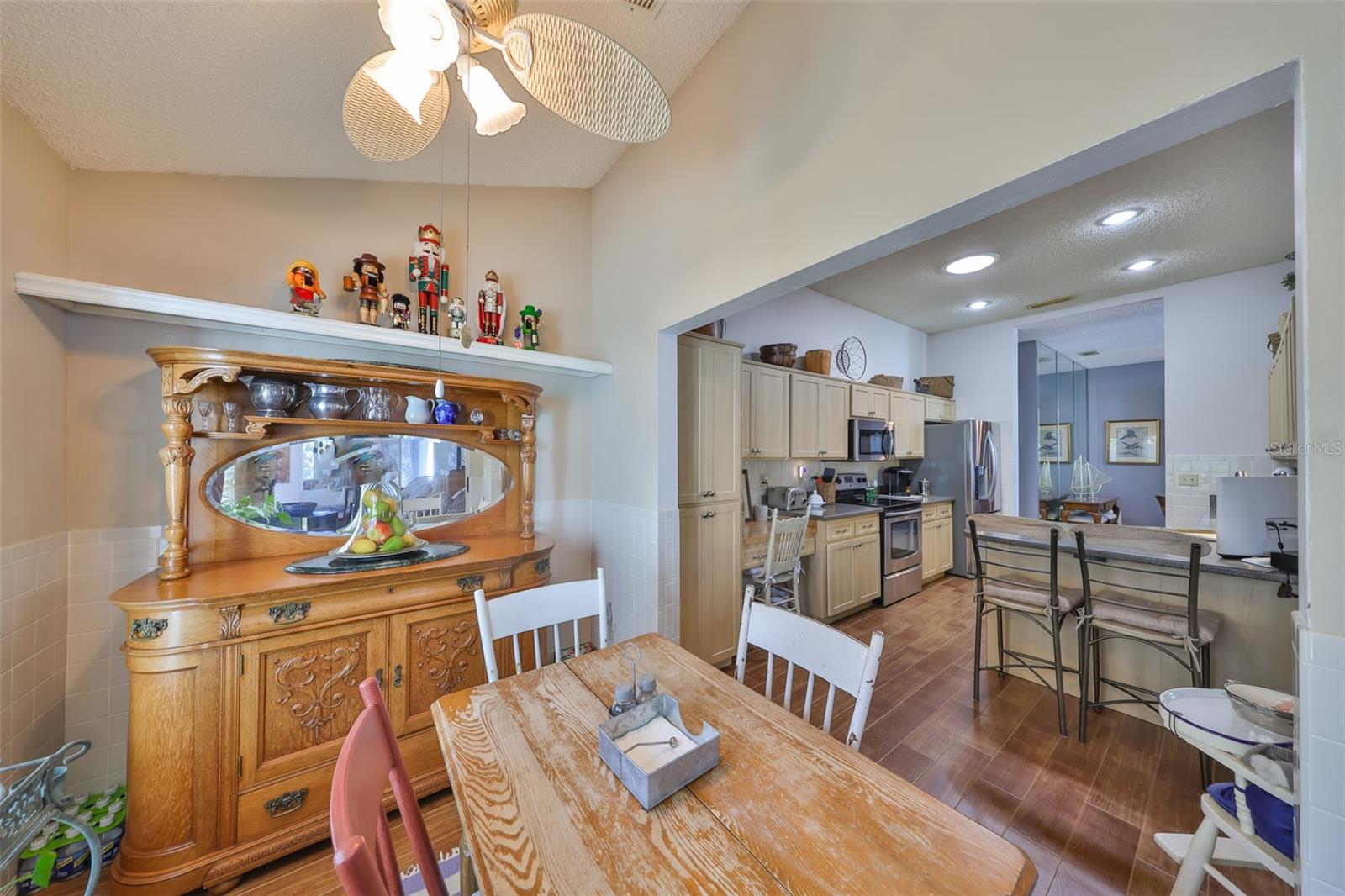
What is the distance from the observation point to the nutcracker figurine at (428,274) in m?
2.23

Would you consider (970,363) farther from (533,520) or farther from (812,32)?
(533,520)

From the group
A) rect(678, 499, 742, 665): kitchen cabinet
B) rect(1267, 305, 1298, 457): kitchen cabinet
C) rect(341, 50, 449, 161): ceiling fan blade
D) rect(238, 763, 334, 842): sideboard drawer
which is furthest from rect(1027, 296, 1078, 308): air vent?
rect(238, 763, 334, 842): sideboard drawer

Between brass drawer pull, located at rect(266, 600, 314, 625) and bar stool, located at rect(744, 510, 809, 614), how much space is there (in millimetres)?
2310

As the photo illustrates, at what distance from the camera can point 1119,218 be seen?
2.71 meters

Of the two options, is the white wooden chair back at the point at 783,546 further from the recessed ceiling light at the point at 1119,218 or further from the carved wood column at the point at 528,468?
the recessed ceiling light at the point at 1119,218

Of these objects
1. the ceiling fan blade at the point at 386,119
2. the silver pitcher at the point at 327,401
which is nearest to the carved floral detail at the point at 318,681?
the silver pitcher at the point at 327,401

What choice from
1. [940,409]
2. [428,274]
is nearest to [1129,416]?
[940,409]

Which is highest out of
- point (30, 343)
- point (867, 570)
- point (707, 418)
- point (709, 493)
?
point (30, 343)

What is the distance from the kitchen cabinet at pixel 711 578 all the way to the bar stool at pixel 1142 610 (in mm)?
1724

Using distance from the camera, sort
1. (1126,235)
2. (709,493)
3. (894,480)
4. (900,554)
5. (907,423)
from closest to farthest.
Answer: (709,493), (1126,235), (900,554), (907,423), (894,480)

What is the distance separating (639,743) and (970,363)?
18.8ft

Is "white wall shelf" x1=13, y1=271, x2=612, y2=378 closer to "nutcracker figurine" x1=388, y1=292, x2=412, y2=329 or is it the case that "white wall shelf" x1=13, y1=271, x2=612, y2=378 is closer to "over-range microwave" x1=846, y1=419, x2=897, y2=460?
"nutcracker figurine" x1=388, y1=292, x2=412, y2=329

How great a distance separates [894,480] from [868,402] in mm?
1176

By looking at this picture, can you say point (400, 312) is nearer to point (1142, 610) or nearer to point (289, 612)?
point (289, 612)
